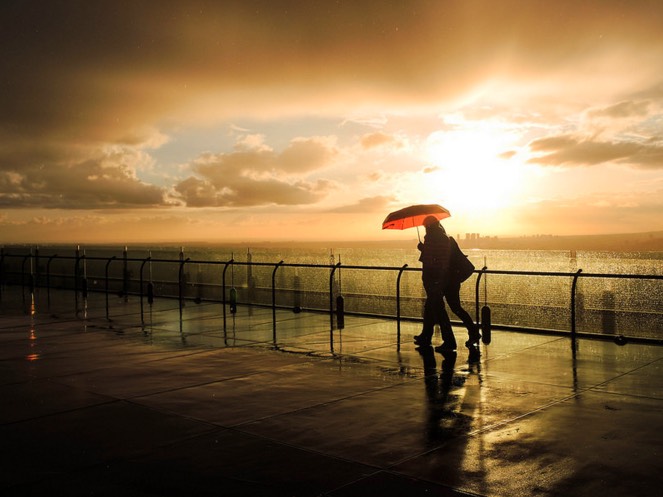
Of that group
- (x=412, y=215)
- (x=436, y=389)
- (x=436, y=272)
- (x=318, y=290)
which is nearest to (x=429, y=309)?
(x=436, y=272)

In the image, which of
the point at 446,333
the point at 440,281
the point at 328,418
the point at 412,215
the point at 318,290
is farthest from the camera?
the point at 318,290

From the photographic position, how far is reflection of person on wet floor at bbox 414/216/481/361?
1145 cm

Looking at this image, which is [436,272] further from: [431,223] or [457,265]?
[431,223]

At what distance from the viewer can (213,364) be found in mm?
10586

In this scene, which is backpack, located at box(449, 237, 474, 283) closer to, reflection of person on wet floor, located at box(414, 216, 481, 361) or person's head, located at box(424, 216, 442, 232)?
reflection of person on wet floor, located at box(414, 216, 481, 361)

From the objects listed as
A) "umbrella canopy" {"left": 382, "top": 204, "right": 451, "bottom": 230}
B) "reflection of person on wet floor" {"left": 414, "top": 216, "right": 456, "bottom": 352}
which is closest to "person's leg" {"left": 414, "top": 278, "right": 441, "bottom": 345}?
"reflection of person on wet floor" {"left": 414, "top": 216, "right": 456, "bottom": 352}

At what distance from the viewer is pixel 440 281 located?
37.8 ft

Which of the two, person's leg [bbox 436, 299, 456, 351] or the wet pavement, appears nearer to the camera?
the wet pavement

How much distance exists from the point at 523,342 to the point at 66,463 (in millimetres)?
8648

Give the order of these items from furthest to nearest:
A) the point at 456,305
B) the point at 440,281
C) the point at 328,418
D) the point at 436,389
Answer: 1. the point at 456,305
2. the point at 440,281
3. the point at 436,389
4. the point at 328,418

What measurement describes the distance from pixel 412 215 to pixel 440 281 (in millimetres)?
1545

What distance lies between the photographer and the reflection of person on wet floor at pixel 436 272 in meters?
11.4

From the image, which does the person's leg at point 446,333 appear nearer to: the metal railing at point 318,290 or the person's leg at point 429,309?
the person's leg at point 429,309

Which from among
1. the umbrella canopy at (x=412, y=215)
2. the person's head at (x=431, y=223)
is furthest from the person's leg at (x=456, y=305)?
the umbrella canopy at (x=412, y=215)
